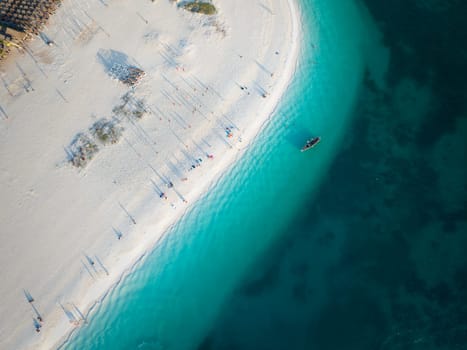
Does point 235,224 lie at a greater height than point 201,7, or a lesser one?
lesser

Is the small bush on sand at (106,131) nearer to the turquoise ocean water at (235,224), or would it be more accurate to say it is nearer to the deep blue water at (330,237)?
the turquoise ocean water at (235,224)

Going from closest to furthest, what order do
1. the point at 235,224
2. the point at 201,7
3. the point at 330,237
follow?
the point at 330,237 → the point at 235,224 → the point at 201,7

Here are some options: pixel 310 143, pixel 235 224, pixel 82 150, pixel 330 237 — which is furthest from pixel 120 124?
pixel 330 237

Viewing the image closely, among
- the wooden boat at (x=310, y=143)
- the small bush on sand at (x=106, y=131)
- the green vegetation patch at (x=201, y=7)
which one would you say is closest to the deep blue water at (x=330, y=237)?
the wooden boat at (x=310, y=143)

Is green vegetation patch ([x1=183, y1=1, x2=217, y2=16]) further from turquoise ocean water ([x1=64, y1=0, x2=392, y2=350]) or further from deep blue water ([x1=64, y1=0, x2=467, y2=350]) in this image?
deep blue water ([x1=64, y1=0, x2=467, y2=350])

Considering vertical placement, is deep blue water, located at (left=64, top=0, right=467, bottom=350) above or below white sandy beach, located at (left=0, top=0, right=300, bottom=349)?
below

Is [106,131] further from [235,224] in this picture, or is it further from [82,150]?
[235,224]

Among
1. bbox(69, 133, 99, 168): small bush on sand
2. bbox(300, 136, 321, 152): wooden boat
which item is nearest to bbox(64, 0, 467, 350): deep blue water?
bbox(300, 136, 321, 152): wooden boat
